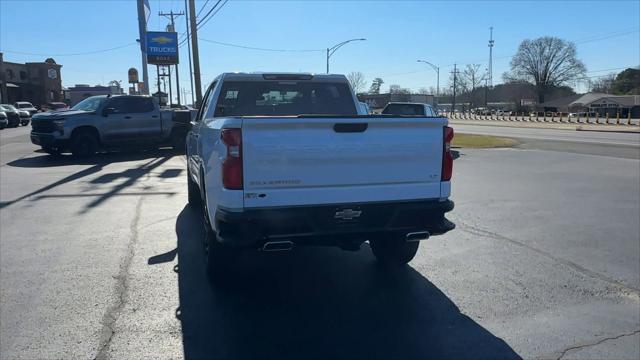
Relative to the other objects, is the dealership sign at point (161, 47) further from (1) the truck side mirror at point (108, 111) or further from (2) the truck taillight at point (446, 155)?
(2) the truck taillight at point (446, 155)

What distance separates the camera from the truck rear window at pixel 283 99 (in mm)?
6371

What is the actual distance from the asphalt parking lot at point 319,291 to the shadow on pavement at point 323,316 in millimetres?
16

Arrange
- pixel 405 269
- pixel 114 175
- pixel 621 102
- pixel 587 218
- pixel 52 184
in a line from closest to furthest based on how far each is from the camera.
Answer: pixel 405 269
pixel 587 218
pixel 52 184
pixel 114 175
pixel 621 102

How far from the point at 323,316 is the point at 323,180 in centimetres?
120

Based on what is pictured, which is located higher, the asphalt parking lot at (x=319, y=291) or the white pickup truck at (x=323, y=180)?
the white pickup truck at (x=323, y=180)

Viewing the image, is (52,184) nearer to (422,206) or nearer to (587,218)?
(422,206)

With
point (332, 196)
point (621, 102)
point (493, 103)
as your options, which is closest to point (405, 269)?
point (332, 196)

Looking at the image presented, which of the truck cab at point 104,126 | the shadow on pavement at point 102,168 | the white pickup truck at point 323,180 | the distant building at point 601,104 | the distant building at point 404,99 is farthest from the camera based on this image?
the distant building at point 601,104

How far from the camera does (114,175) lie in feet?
41.1

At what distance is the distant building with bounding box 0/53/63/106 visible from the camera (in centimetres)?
6969

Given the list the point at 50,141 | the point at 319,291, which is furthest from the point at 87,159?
the point at 319,291

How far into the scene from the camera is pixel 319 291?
4.99 m

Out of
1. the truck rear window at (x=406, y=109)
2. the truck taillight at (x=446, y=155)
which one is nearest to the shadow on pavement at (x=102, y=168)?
the truck taillight at (x=446, y=155)

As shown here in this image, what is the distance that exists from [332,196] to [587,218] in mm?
5870
